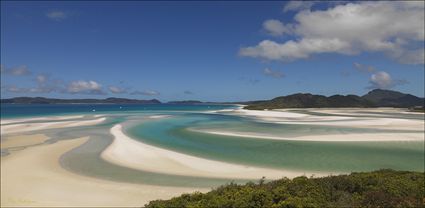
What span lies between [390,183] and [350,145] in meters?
24.8

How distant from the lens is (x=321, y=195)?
995 centimetres

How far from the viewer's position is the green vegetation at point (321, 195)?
9.09 metres

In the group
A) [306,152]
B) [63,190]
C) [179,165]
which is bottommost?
[63,190]

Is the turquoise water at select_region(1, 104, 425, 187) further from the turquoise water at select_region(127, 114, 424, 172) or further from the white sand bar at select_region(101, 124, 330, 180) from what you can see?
the white sand bar at select_region(101, 124, 330, 180)

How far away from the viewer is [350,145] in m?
34.5

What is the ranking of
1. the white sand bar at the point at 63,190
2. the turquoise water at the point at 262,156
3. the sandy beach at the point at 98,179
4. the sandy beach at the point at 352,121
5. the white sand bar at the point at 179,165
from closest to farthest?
1. the white sand bar at the point at 63,190
2. the sandy beach at the point at 98,179
3. the turquoise water at the point at 262,156
4. the white sand bar at the point at 179,165
5. the sandy beach at the point at 352,121

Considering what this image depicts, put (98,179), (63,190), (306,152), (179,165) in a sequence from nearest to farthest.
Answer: (63,190)
(98,179)
(179,165)
(306,152)

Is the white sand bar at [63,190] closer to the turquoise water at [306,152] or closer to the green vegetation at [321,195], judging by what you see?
the green vegetation at [321,195]

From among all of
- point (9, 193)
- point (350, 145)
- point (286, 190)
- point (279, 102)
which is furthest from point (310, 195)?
point (279, 102)

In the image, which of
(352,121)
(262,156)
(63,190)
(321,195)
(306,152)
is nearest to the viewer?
(321,195)

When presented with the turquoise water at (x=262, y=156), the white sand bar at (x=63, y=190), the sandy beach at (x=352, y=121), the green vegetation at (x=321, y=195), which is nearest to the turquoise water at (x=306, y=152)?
the turquoise water at (x=262, y=156)

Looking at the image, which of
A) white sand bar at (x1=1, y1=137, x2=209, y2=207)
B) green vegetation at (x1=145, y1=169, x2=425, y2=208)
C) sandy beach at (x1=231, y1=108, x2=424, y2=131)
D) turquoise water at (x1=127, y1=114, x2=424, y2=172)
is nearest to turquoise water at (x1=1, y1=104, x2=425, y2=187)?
turquoise water at (x1=127, y1=114, x2=424, y2=172)

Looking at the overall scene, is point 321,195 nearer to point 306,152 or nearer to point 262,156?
point 262,156

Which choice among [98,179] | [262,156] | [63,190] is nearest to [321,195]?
[63,190]
